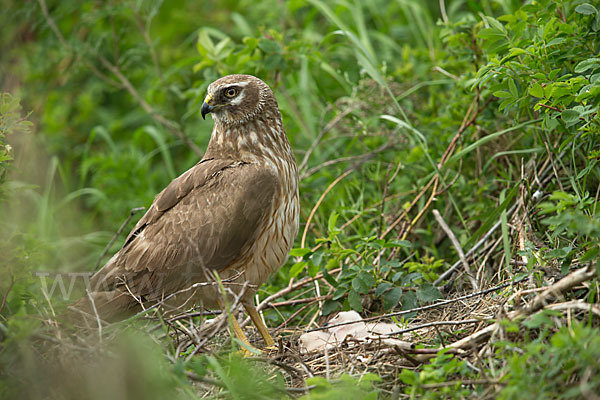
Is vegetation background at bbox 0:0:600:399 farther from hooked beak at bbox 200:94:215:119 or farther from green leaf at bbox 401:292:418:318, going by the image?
hooked beak at bbox 200:94:215:119

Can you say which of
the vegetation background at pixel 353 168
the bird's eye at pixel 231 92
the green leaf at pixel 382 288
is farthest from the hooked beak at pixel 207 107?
the green leaf at pixel 382 288

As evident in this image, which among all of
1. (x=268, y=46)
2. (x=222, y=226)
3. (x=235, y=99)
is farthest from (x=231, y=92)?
(x=268, y=46)

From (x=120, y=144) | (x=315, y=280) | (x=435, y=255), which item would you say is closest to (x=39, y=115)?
(x=120, y=144)

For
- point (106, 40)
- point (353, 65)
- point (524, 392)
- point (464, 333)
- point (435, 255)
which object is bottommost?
point (435, 255)

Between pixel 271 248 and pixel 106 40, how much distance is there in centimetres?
342

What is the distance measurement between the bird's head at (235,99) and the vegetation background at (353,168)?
2.96ft

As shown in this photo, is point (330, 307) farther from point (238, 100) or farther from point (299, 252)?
point (238, 100)

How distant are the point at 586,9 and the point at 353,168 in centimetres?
220

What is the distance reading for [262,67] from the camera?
17.3 ft

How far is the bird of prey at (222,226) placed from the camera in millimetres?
3941

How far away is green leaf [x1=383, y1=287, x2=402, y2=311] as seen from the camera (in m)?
4.03

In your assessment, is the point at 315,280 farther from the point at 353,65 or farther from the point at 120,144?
the point at 120,144

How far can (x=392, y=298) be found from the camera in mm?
4055

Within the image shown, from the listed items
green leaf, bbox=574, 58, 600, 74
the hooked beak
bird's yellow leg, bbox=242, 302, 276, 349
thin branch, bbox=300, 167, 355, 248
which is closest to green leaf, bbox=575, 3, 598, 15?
green leaf, bbox=574, 58, 600, 74
